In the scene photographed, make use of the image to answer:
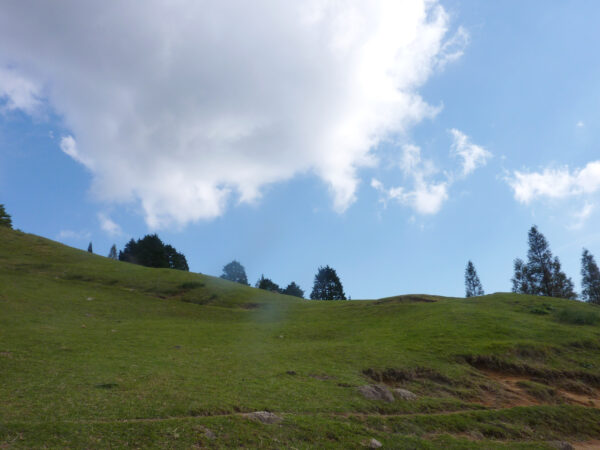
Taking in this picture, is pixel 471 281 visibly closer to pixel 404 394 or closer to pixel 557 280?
pixel 557 280

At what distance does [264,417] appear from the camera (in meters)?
11.9

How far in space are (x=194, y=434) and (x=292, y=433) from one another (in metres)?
3.10

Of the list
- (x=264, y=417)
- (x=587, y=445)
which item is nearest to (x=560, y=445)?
(x=587, y=445)

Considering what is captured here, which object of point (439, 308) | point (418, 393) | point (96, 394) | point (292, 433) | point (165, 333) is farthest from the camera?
point (439, 308)

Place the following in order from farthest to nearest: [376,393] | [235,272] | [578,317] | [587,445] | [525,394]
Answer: [235,272], [578,317], [525,394], [376,393], [587,445]

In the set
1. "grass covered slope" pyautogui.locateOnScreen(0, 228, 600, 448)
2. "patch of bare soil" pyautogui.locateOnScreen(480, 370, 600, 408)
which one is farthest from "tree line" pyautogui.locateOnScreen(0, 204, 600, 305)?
"patch of bare soil" pyautogui.locateOnScreen(480, 370, 600, 408)

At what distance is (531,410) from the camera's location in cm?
1667

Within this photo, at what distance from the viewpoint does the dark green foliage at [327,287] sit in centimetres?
9900

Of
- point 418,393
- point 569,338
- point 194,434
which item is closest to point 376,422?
point 418,393

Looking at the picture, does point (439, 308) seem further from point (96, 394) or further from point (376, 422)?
point (96, 394)

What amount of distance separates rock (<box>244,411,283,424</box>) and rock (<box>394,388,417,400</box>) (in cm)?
724

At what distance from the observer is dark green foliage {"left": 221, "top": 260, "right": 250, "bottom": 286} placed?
109m

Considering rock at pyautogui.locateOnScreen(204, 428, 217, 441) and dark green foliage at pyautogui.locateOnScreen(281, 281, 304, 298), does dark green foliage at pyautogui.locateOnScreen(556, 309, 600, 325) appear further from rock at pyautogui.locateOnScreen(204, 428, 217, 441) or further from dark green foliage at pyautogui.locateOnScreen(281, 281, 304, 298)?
dark green foliage at pyautogui.locateOnScreen(281, 281, 304, 298)

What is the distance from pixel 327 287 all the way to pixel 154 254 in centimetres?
4724
